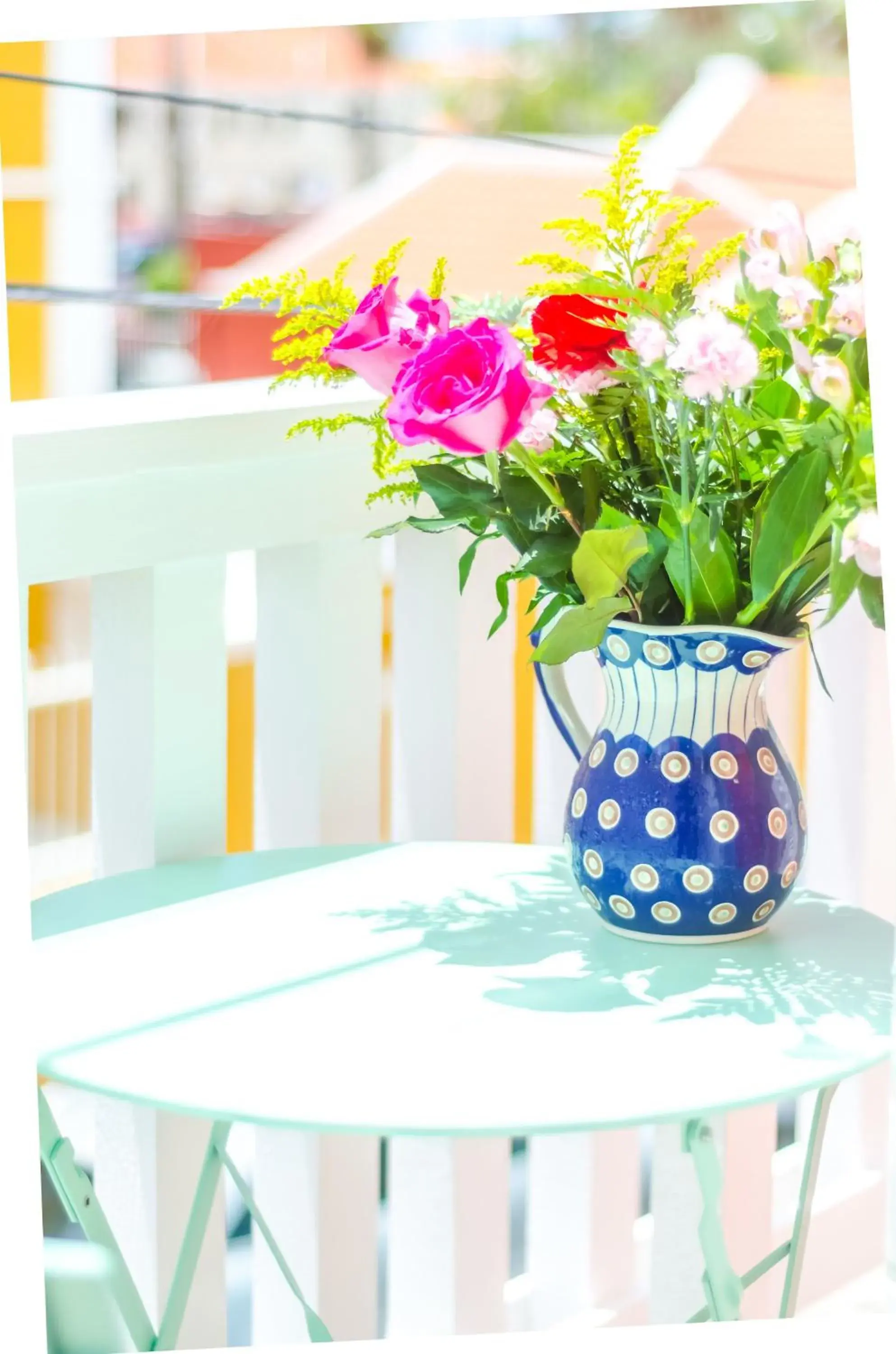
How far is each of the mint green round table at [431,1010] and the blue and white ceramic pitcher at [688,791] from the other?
0.04m

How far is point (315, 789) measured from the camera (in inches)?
49.6

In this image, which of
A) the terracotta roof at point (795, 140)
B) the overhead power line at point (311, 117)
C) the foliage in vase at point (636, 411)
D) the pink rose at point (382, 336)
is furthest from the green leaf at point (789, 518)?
the terracotta roof at point (795, 140)

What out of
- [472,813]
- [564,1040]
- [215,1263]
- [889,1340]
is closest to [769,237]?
[564,1040]

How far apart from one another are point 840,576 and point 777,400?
208 millimetres

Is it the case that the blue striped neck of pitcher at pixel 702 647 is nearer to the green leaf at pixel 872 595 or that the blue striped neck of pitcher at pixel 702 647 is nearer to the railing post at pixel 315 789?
the green leaf at pixel 872 595

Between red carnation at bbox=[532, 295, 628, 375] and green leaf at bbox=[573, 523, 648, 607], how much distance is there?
104 mm

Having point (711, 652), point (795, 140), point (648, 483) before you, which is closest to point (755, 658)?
point (711, 652)

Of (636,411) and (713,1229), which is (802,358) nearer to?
(636,411)

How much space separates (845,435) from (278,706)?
61 cm

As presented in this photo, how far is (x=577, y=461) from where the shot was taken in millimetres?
928

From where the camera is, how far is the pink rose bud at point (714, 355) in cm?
76

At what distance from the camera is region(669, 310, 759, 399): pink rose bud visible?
0.76m

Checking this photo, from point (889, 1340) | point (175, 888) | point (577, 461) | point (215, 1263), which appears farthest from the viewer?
point (215, 1263)

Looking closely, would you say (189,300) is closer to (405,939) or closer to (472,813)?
(472,813)
